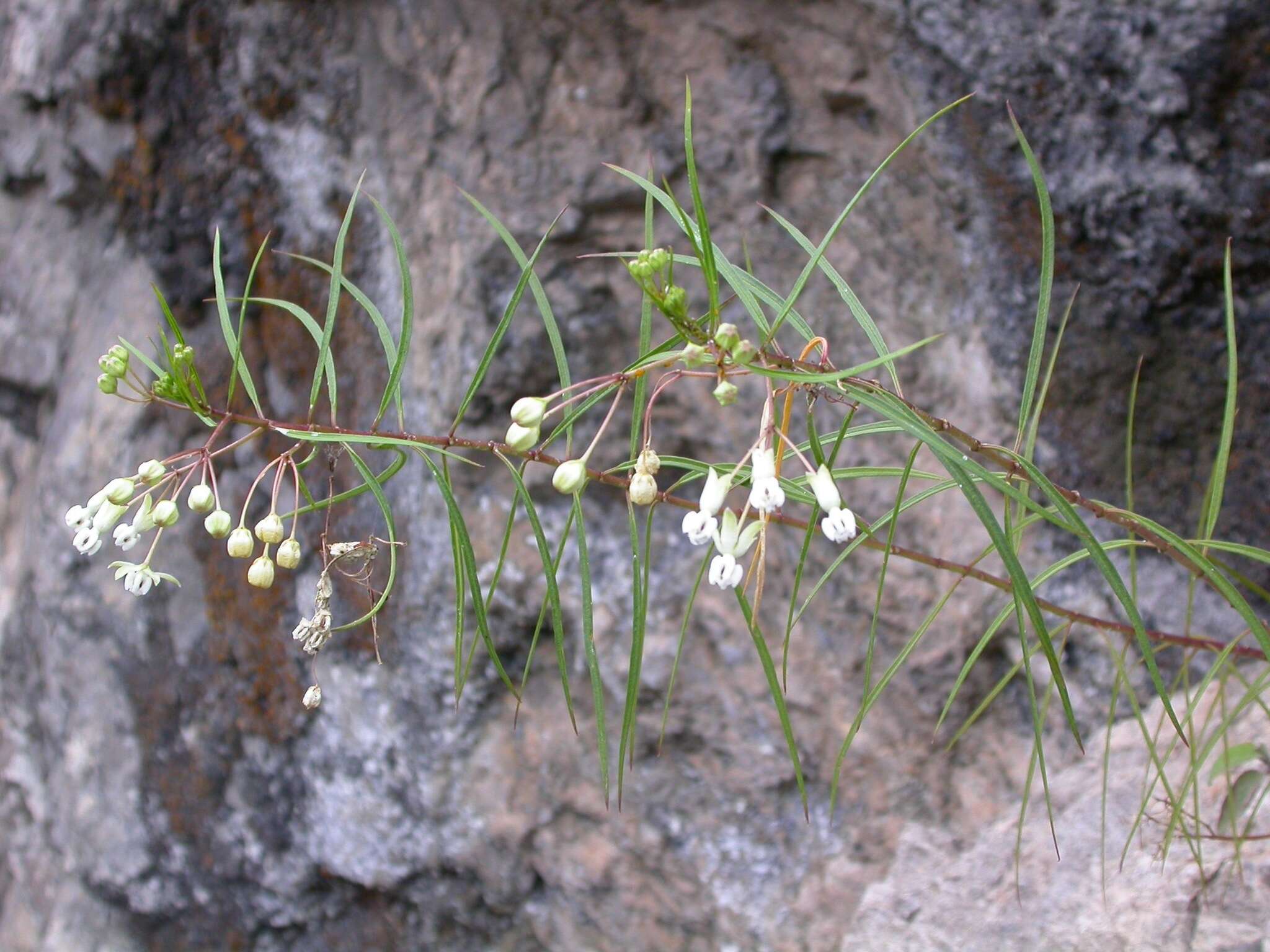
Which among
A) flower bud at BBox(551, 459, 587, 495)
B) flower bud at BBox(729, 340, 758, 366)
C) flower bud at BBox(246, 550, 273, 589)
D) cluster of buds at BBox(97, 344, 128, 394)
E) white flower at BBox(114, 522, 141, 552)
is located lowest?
flower bud at BBox(246, 550, 273, 589)

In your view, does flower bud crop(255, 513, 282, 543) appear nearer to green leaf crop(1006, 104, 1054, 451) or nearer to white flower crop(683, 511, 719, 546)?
white flower crop(683, 511, 719, 546)

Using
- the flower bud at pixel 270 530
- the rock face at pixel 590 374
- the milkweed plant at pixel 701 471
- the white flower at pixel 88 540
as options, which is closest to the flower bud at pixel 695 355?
the milkweed plant at pixel 701 471

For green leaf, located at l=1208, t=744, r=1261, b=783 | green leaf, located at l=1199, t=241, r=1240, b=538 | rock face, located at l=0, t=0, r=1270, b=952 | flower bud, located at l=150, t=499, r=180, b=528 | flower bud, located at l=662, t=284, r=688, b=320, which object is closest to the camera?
flower bud, located at l=662, t=284, r=688, b=320

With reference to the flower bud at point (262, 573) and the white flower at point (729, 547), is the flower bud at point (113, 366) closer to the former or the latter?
the flower bud at point (262, 573)

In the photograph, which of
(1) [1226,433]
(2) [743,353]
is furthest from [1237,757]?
(2) [743,353]

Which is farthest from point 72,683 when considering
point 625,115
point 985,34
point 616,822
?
point 985,34

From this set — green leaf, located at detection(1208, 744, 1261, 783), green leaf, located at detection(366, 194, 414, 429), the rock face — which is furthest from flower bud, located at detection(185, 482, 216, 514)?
green leaf, located at detection(1208, 744, 1261, 783)

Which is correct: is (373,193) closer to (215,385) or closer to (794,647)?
(215,385)
